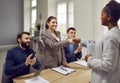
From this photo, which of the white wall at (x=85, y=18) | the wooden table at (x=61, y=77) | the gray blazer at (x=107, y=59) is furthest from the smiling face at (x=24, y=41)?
the white wall at (x=85, y=18)

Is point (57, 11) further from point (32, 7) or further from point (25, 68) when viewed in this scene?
point (25, 68)

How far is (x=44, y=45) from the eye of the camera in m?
2.25

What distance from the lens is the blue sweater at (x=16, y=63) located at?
180cm

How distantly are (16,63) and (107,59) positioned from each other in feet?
3.84

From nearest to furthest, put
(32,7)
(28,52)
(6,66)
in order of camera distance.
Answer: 1. (6,66)
2. (28,52)
3. (32,7)

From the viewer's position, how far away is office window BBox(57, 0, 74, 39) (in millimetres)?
4692

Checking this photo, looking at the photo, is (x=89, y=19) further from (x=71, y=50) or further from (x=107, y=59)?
(x=107, y=59)

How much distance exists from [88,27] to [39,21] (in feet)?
8.87

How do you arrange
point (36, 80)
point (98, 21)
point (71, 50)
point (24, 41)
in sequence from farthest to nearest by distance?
point (98, 21)
point (71, 50)
point (24, 41)
point (36, 80)

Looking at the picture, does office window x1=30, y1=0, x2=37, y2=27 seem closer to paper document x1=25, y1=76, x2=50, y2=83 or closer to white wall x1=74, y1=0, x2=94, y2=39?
white wall x1=74, y1=0, x2=94, y2=39

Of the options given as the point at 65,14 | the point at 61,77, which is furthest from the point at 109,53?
the point at 65,14

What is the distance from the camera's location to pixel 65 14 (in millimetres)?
4898

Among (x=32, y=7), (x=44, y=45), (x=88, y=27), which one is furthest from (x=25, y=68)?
(x=32, y=7)

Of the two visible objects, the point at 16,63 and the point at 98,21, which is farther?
the point at 98,21
